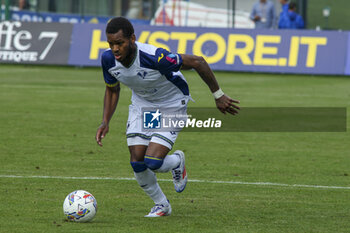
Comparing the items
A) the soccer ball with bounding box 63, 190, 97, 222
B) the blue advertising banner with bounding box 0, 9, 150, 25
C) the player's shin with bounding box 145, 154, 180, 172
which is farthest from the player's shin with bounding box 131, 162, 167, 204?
the blue advertising banner with bounding box 0, 9, 150, 25

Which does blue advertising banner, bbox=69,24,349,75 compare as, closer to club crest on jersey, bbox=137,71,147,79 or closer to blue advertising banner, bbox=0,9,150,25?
blue advertising banner, bbox=0,9,150,25

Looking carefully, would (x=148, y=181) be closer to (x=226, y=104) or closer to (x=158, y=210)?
(x=158, y=210)

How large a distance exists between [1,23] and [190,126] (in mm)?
14497

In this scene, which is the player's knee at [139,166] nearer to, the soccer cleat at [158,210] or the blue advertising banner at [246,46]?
the soccer cleat at [158,210]

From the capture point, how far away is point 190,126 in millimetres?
15828

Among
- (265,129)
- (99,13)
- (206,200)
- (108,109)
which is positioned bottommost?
(99,13)

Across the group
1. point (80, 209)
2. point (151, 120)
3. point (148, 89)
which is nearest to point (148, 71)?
point (148, 89)

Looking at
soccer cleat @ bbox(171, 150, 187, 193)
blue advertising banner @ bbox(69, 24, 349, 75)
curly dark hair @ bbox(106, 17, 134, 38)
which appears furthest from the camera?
blue advertising banner @ bbox(69, 24, 349, 75)

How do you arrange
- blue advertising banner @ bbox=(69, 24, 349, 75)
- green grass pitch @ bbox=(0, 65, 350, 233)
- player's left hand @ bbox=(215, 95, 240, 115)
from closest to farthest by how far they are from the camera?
player's left hand @ bbox=(215, 95, 240, 115), green grass pitch @ bbox=(0, 65, 350, 233), blue advertising banner @ bbox=(69, 24, 349, 75)

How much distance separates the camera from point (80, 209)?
7.65 m

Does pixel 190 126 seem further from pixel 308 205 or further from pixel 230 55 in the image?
pixel 230 55

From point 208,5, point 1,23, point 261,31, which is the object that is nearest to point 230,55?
point 261,31

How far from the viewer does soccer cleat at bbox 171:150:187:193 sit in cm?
858

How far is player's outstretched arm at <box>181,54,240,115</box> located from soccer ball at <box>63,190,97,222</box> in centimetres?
154
